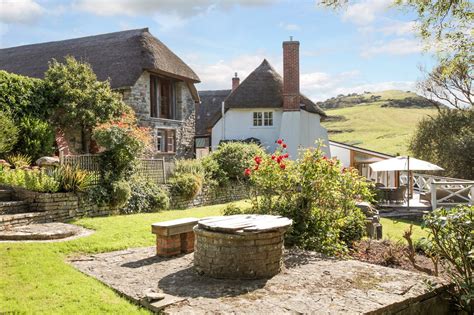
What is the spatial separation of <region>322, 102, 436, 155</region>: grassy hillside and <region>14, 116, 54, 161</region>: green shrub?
142 ft

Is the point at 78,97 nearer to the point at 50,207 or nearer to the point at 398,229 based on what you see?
the point at 50,207

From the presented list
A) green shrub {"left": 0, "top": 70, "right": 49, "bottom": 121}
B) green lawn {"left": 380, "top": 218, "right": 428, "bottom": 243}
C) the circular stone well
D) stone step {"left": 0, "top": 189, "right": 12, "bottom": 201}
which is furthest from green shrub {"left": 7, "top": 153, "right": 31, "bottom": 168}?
green lawn {"left": 380, "top": 218, "right": 428, "bottom": 243}

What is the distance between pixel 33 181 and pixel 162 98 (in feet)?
49.2

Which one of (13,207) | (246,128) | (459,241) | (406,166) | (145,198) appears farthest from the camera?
(246,128)

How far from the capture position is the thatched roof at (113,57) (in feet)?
72.4

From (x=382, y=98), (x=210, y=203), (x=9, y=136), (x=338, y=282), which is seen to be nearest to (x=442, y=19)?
(x=338, y=282)

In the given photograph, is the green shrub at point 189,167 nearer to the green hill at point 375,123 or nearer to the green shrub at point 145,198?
the green shrub at point 145,198

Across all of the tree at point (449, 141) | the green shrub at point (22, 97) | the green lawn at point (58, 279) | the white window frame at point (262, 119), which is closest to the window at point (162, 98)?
the white window frame at point (262, 119)

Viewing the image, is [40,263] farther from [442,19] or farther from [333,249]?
[442,19]

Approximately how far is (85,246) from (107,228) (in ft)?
6.08

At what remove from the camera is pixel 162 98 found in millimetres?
25250

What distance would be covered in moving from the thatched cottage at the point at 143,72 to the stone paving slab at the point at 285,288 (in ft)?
53.1

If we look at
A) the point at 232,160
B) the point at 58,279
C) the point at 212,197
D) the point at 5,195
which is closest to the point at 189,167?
the point at 212,197

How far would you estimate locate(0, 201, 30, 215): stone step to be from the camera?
994cm
